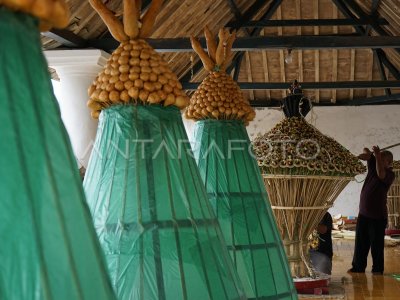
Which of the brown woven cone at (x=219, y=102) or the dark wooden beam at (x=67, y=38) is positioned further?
the dark wooden beam at (x=67, y=38)

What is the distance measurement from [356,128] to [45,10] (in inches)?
463

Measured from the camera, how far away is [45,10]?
0.55 m

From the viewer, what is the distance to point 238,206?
4.40 ft

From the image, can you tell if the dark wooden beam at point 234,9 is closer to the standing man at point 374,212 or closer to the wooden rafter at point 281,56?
the wooden rafter at point 281,56

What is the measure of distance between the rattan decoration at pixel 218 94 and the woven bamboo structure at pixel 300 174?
1854mm

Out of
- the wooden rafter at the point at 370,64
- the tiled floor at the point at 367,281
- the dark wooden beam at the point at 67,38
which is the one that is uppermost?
the wooden rafter at the point at 370,64

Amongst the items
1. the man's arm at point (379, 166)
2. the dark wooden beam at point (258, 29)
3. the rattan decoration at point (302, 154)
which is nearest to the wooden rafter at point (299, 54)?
the dark wooden beam at point (258, 29)

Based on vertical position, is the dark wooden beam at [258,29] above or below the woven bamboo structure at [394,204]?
above

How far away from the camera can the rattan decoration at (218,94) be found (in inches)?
56.9

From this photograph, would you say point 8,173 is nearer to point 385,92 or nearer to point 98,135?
point 98,135

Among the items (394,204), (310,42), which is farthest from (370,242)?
(394,204)

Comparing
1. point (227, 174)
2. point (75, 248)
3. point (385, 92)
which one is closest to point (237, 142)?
point (227, 174)

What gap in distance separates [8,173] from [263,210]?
917 millimetres

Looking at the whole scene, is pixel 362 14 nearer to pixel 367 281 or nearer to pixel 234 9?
pixel 234 9
